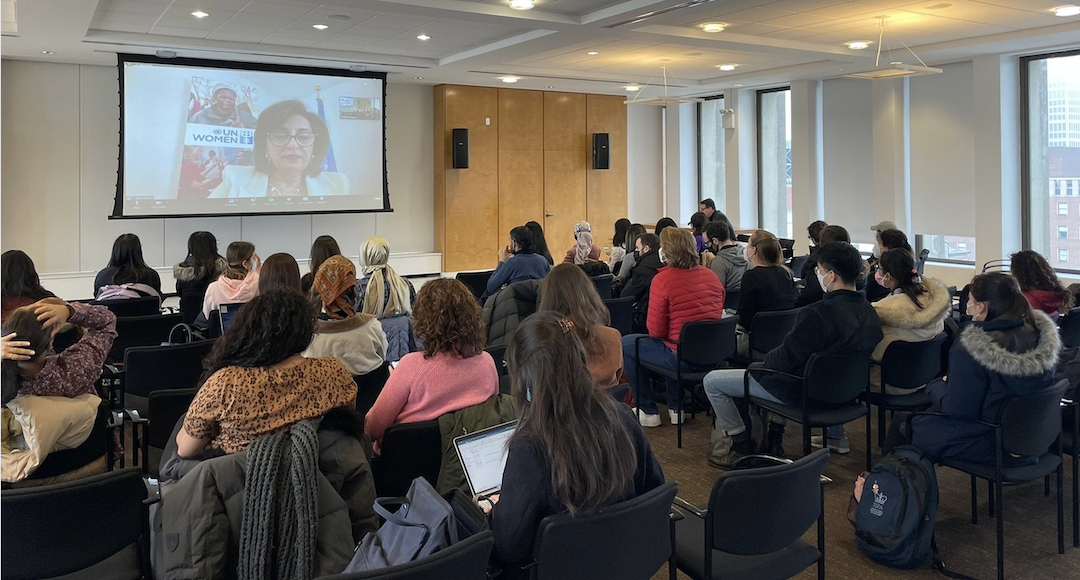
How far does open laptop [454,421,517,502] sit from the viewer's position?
2.60 m

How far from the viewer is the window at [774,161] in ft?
43.9

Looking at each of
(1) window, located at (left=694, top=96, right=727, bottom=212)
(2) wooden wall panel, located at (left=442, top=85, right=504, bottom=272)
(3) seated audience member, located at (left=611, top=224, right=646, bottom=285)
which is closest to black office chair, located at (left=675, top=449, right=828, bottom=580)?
(3) seated audience member, located at (left=611, top=224, right=646, bottom=285)

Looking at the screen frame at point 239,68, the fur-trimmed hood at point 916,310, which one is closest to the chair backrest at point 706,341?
the fur-trimmed hood at point 916,310

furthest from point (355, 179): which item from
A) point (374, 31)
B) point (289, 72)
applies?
point (374, 31)

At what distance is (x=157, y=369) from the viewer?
Result: 14.3ft

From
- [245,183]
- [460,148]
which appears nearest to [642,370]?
[245,183]

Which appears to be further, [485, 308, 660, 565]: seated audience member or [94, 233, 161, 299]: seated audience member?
[94, 233, 161, 299]: seated audience member

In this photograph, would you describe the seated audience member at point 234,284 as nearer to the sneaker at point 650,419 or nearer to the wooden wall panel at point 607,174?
the sneaker at point 650,419

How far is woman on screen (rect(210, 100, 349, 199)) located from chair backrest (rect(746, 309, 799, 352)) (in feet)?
24.9

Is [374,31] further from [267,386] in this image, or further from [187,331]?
[267,386]

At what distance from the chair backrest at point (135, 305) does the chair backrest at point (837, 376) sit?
4531mm

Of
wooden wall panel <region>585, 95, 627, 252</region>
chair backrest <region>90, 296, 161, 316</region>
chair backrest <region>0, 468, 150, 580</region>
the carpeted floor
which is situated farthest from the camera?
wooden wall panel <region>585, 95, 627, 252</region>

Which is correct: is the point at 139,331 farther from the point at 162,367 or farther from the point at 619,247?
the point at 619,247

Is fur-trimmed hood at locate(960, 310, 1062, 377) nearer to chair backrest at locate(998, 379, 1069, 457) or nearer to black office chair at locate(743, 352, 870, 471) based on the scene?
chair backrest at locate(998, 379, 1069, 457)
